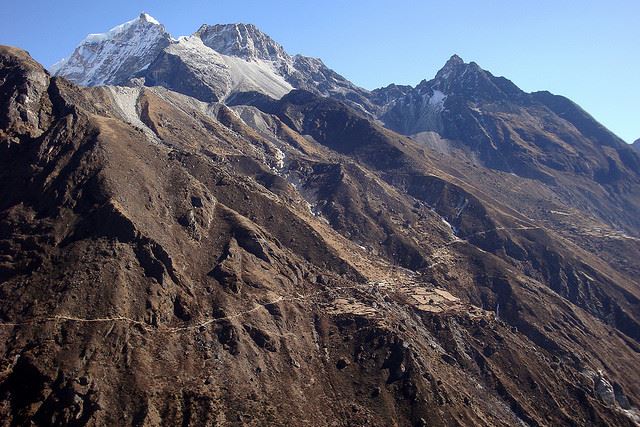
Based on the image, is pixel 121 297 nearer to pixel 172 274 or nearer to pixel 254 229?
pixel 172 274

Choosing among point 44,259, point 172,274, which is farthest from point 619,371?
point 44,259

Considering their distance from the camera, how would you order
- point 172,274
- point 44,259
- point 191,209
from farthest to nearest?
point 191,209 < point 172,274 < point 44,259

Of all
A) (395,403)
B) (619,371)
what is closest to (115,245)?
(395,403)

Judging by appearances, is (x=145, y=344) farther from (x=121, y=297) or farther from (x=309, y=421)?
(x=309, y=421)

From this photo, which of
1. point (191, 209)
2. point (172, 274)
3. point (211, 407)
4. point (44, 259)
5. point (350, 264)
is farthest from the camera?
point (350, 264)

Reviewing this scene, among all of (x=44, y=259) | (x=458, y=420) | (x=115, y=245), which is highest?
(x=458, y=420)

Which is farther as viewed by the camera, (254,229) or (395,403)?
(254,229)

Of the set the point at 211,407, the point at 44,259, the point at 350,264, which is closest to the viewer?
the point at 211,407

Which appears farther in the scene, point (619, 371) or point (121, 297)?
point (619, 371)

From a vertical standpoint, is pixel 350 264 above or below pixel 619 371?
below
